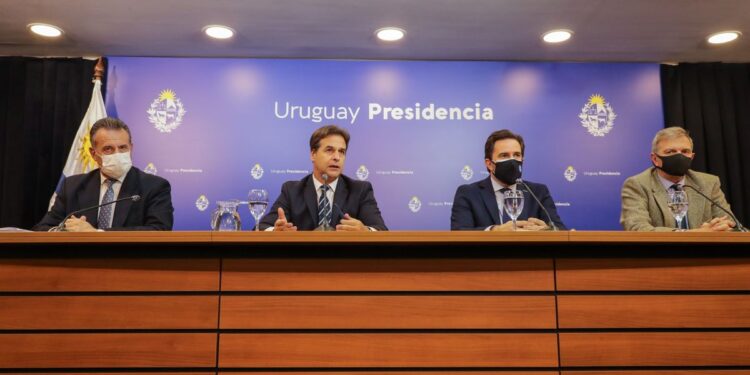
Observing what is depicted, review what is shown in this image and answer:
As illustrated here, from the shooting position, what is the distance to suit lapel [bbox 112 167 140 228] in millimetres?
2918

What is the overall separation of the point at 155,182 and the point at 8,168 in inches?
90.4

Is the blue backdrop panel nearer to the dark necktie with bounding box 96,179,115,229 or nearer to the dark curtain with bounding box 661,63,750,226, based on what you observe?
the dark curtain with bounding box 661,63,750,226

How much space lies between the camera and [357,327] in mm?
1930

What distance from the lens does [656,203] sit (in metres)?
3.09

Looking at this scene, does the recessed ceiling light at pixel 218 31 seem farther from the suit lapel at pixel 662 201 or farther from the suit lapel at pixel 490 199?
the suit lapel at pixel 662 201

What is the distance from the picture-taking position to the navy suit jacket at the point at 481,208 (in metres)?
3.10

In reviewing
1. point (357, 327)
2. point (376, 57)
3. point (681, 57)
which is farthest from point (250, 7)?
point (681, 57)

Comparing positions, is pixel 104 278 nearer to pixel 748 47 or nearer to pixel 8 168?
pixel 8 168

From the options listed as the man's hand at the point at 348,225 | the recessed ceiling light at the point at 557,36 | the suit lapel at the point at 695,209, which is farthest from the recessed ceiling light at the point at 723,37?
the man's hand at the point at 348,225

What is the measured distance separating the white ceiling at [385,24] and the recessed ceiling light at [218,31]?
0.07 meters

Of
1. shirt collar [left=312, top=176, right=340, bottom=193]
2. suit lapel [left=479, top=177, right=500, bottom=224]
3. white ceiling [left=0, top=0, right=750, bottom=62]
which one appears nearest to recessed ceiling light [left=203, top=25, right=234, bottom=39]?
white ceiling [left=0, top=0, right=750, bottom=62]

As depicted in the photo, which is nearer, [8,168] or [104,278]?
[104,278]

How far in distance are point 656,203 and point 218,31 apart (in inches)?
132

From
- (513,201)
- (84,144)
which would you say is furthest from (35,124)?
(513,201)
